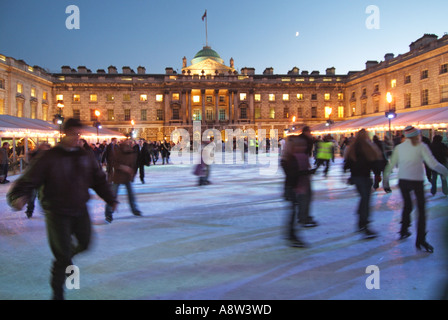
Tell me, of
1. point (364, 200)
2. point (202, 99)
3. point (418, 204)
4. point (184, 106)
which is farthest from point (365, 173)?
point (202, 99)

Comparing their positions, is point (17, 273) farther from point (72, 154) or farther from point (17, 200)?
point (72, 154)

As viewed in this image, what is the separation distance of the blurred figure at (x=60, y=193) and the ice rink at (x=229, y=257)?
0.66m

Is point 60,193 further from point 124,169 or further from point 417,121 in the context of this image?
point 417,121

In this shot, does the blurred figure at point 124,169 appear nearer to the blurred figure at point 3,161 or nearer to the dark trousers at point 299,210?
the dark trousers at point 299,210

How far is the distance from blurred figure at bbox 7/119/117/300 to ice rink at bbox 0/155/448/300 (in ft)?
2.17

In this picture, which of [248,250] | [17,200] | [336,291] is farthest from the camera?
[248,250]

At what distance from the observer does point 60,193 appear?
9.46 feet

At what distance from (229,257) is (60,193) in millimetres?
2310

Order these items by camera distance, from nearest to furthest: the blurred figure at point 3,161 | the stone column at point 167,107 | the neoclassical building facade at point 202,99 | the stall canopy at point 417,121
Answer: the blurred figure at point 3,161 → the stall canopy at point 417,121 → the neoclassical building facade at point 202,99 → the stone column at point 167,107

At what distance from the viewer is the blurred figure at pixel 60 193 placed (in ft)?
9.26

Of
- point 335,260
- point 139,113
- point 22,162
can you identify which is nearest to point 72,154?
point 335,260

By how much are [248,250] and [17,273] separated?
287 centimetres

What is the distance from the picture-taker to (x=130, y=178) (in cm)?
684

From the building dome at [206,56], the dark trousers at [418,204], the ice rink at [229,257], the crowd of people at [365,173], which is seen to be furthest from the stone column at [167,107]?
the dark trousers at [418,204]
